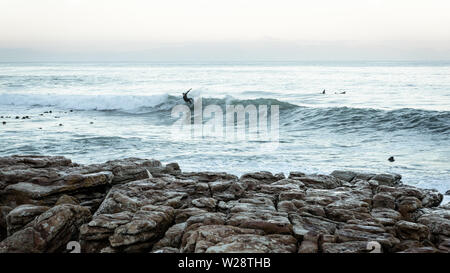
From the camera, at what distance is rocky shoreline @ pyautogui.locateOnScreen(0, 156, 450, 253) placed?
4512 millimetres

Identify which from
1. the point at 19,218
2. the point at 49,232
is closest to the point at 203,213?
the point at 49,232

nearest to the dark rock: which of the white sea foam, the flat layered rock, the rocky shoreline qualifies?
the rocky shoreline

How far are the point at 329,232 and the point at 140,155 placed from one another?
9.31 m

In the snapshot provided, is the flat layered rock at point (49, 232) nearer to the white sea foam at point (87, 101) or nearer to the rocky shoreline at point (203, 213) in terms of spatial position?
the rocky shoreline at point (203, 213)

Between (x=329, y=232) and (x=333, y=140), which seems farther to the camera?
(x=333, y=140)

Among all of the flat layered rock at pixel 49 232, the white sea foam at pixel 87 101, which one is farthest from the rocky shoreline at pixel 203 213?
the white sea foam at pixel 87 101

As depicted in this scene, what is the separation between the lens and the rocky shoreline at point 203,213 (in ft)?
14.8

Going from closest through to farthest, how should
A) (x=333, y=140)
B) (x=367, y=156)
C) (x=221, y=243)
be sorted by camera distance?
(x=221, y=243), (x=367, y=156), (x=333, y=140)

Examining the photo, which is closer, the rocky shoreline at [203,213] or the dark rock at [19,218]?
the rocky shoreline at [203,213]

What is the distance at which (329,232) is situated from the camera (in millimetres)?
4883

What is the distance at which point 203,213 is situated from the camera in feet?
17.7
